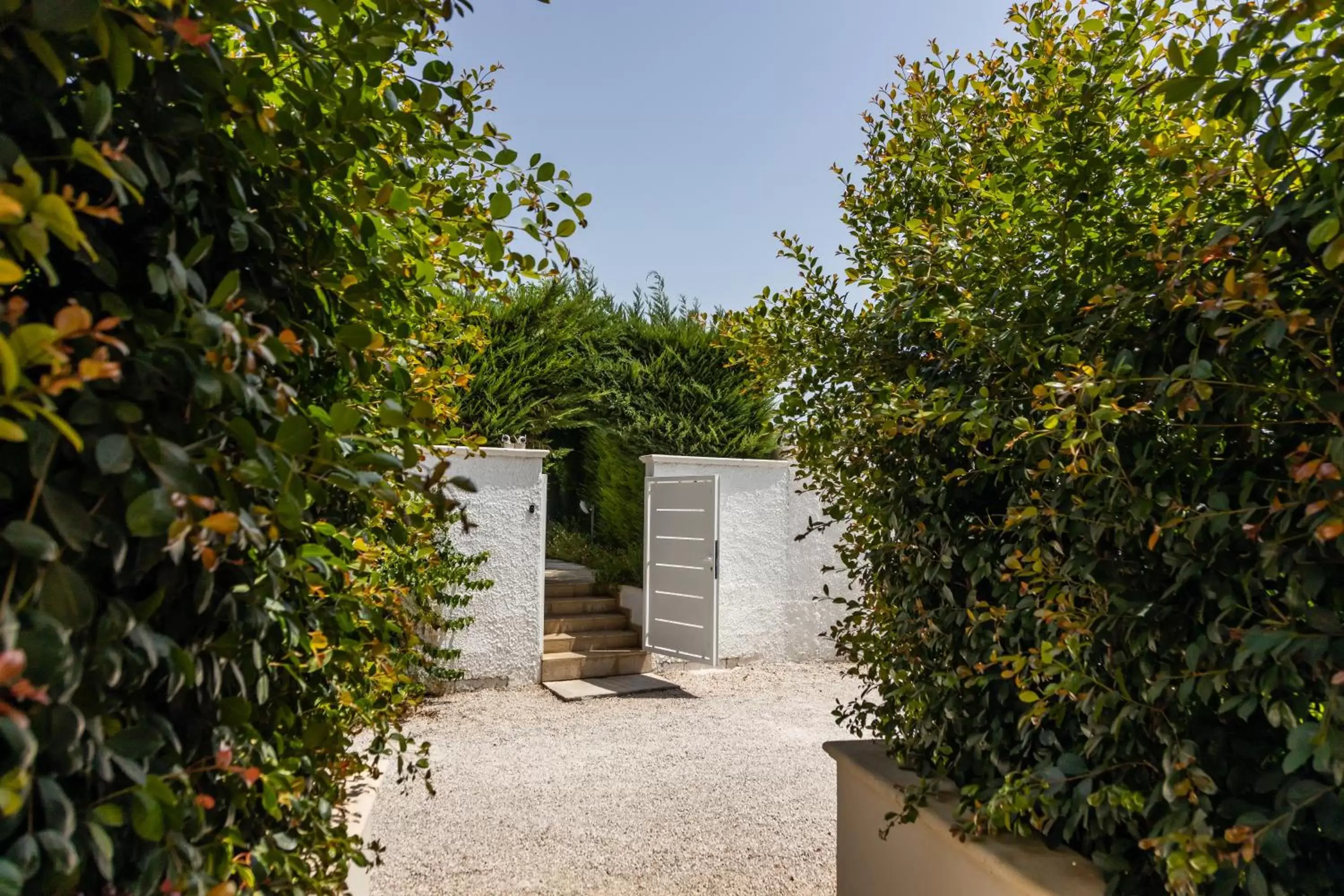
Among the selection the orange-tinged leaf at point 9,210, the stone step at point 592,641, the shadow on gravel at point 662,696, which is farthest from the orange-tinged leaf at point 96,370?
the stone step at point 592,641

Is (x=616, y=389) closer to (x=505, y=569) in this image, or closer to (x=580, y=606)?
(x=580, y=606)

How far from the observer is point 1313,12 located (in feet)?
3.20

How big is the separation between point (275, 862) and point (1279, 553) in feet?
5.17

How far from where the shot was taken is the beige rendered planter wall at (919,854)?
181 centimetres

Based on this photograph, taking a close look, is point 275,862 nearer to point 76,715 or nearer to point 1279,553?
point 76,715

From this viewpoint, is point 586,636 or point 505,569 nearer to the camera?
point 505,569

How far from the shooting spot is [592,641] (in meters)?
7.87

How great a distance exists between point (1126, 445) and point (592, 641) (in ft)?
22.2

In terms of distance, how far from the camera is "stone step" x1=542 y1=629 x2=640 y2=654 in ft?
25.0

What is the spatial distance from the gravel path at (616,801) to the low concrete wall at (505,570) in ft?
1.01

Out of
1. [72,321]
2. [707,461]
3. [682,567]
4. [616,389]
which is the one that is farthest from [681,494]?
[72,321]

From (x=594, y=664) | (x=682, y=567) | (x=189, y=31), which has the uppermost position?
(x=189, y=31)

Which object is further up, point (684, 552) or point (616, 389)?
point (616, 389)

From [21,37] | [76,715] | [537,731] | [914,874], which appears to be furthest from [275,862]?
[537,731]
